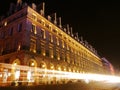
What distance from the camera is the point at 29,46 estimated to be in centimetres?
2648

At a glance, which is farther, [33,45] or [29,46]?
[33,45]

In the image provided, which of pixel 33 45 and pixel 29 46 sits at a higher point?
pixel 33 45

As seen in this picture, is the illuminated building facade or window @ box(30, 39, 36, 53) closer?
the illuminated building facade

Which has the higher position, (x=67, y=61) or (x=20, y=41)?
(x=20, y=41)

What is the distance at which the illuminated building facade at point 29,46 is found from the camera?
25.6 meters

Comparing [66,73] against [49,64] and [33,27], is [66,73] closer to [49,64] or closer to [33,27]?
[49,64]

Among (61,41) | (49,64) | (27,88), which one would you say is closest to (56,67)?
(49,64)

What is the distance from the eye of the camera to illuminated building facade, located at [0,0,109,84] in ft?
83.9


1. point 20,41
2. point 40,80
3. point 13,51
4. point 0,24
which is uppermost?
point 0,24

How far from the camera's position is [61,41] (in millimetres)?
39344

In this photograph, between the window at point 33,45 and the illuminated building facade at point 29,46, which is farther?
the window at point 33,45

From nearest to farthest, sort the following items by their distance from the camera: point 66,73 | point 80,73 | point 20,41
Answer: point 20,41
point 66,73
point 80,73

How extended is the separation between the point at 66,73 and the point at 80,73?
10535 millimetres

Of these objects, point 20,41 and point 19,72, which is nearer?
point 19,72
